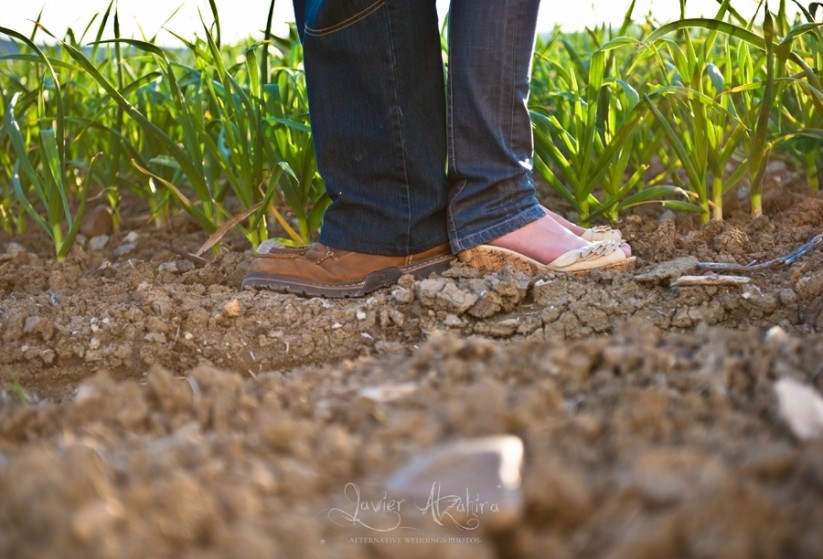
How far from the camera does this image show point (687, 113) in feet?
6.11

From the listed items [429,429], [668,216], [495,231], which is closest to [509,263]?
[495,231]

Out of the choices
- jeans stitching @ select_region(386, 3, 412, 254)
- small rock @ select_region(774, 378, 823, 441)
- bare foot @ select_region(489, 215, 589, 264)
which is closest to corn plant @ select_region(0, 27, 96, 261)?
jeans stitching @ select_region(386, 3, 412, 254)

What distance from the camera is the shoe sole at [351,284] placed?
5.36ft

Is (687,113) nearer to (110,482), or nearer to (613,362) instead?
(613,362)

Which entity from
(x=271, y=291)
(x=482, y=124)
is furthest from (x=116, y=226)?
(x=482, y=124)

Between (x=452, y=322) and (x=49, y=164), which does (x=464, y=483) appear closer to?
(x=452, y=322)

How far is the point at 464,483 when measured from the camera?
0.68m

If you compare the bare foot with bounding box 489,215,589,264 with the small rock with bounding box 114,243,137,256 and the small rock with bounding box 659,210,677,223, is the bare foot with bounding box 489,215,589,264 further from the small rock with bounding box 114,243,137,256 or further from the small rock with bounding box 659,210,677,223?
the small rock with bounding box 114,243,137,256

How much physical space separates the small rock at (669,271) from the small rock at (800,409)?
27.6 inches

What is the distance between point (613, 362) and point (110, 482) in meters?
0.54

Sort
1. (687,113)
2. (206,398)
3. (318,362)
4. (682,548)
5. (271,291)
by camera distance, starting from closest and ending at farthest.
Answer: (682,548)
(206,398)
(318,362)
(271,291)
(687,113)

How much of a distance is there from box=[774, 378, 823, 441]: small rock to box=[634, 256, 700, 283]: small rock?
702 millimetres

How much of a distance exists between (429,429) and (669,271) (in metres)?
0.92

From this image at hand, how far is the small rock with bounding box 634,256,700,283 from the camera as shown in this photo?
59.8 inches
